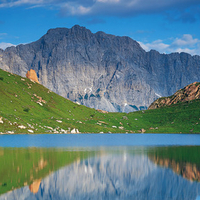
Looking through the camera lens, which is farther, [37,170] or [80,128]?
[80,128]

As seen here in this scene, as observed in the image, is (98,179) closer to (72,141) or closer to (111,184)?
(111,184)

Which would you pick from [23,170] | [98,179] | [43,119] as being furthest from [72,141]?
[43,119]

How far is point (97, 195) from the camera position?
27.9 meters

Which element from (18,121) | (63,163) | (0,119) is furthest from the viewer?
(18,121)

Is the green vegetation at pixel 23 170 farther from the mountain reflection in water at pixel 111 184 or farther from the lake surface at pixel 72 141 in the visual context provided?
the lake surface at pixel 72 141

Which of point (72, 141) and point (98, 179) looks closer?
point (98, 179)

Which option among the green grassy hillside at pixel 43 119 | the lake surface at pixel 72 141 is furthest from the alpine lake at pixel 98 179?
the green grassy hillside at pixel 43 119

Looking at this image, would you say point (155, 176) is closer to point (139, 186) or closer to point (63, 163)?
point (139, 186)

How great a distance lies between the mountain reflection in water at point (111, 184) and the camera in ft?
90.2

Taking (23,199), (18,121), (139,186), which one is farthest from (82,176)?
(18,121)

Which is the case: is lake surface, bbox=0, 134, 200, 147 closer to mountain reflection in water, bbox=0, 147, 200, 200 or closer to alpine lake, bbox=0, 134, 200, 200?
alpine lake, bbox=0, 134, 200, 200

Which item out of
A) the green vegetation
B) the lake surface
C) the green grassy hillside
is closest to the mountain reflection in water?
the green vegetation

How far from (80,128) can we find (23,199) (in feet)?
→ 471

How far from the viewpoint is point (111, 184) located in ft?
106
